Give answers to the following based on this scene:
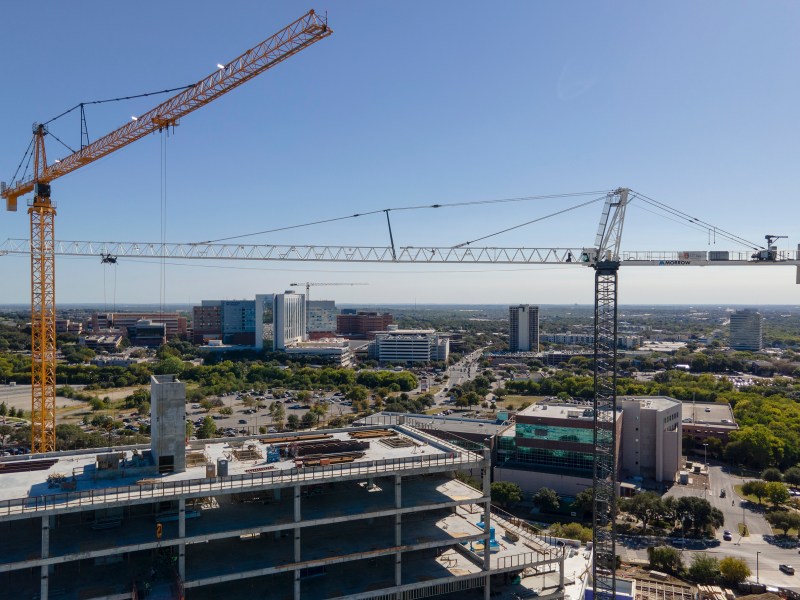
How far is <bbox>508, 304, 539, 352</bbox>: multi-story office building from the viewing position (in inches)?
5404

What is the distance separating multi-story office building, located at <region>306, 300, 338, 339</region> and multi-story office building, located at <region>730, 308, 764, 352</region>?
329ft

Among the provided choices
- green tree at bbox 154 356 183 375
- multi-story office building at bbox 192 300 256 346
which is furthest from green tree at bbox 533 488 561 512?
multi-story office building at bbox 192 300 256 346

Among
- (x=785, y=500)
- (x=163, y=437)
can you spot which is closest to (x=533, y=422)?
(x=785, y=500)

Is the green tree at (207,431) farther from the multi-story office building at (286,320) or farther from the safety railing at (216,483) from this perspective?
the multi-story office building at (286,320)

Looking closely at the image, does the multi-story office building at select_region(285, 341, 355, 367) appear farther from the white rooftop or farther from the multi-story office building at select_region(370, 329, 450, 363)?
the white rooftop

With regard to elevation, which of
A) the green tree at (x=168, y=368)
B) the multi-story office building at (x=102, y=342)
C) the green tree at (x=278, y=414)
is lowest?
the green tree at (x=278, y=414)

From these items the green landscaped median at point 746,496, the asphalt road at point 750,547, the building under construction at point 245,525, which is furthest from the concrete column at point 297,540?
the green landscaped median at point 746,496

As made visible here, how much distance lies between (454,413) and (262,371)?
110 feet

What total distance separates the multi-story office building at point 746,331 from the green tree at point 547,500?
127 m

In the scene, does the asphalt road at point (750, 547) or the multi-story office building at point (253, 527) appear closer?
the multi-story office building at point (253, 527)

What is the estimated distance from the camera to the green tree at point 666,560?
30.0 metres

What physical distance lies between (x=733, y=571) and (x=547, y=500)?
12128mm

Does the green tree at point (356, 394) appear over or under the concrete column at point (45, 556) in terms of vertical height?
under

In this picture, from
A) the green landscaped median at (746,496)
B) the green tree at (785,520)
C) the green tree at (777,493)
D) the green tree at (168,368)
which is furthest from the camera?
the green tree at (168,368)
